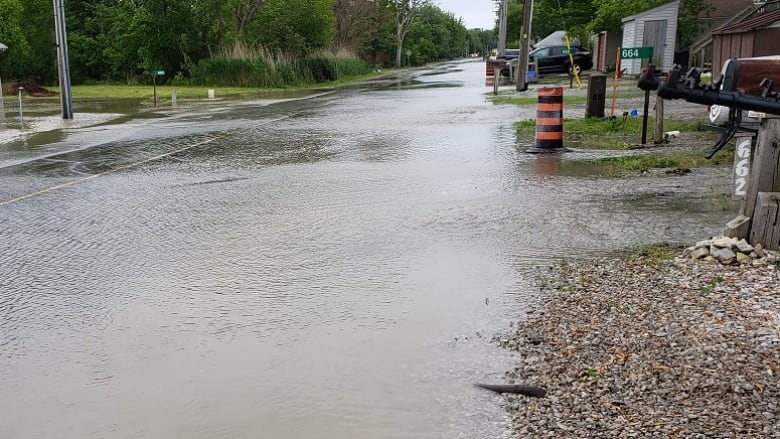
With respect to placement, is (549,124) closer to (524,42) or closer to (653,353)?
(653,353)

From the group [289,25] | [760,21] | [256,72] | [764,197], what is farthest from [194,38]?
[764,197]

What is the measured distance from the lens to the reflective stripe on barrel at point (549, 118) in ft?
Answer: 40.4

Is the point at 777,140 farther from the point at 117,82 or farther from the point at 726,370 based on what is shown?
the point at 117,82

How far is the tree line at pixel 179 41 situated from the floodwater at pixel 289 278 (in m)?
31.5

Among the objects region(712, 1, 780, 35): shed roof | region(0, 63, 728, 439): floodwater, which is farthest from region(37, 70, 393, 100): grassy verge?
region(0, 63, 728, 439): floodwater

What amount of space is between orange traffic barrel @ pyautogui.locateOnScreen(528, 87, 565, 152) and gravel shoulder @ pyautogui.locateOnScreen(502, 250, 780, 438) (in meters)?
7.01

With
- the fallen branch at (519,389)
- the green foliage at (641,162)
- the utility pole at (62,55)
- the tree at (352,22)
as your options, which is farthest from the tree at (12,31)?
the fallen branch at (519,389)

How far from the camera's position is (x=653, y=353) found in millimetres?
4148

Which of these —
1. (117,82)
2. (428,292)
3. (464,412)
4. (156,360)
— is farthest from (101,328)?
(117,82)

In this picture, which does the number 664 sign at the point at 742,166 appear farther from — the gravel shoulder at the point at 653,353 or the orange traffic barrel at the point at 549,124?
the orange traffic barrel at the point at 549,124

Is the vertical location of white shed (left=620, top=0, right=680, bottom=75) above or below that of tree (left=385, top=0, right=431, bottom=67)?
below

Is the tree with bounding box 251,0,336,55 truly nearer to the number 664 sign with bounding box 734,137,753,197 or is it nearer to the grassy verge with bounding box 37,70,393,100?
the grassy verge with bounding box 37,70,393,100

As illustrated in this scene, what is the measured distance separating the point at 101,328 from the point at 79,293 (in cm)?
88

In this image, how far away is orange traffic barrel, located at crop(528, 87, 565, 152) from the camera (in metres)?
12.4
